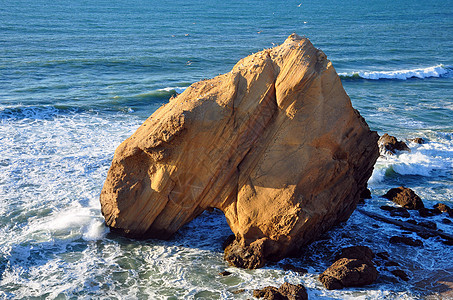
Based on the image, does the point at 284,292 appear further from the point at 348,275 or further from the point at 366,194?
the point at 366,194

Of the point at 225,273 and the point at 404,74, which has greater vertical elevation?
the point at 404,74

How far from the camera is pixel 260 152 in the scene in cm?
879

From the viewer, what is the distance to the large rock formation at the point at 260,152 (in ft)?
28.1

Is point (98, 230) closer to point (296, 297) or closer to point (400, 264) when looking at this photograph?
point (296, 297)

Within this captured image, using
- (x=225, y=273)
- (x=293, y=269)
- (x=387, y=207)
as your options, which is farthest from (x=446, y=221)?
(x=225, y=273)

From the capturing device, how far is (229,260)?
8602mm

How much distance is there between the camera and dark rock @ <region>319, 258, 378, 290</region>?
7902 millimetres

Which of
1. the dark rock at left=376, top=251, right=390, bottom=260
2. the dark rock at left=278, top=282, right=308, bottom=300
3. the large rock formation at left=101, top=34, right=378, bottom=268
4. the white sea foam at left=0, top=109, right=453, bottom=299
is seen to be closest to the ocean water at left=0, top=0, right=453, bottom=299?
the white sea foam at left=0, top=109, right=453, bottom=299

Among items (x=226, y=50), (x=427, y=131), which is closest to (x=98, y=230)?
(x=427, y=131)

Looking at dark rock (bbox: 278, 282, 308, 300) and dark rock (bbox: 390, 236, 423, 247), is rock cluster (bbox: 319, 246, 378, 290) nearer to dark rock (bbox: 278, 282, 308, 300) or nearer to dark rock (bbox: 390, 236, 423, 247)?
dark rock (bbox: 278, 282, 308, 300)

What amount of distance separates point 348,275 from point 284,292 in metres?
1.14

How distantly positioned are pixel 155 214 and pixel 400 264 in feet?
14.7

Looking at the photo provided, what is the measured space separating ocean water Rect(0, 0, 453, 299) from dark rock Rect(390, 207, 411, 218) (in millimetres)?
211

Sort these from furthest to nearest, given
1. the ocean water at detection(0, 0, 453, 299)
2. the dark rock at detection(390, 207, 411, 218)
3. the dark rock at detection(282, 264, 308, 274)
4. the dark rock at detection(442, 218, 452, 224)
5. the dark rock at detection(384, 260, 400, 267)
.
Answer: the dark rock at detection(390, 207, 411, 218) < the dark rock at detection(442, 218, 452, 224) < the dark rock at detection(384, 260, 400, 267) < the dark rock at detection(282, 264, 308, 274) < the ocean water at detection(0, 0, 453, 299)
